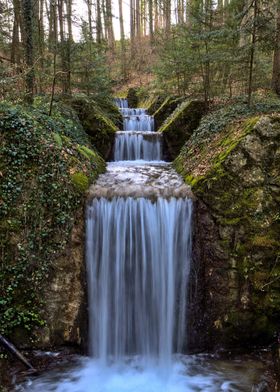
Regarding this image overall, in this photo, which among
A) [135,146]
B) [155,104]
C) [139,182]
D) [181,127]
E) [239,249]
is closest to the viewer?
[239,249]

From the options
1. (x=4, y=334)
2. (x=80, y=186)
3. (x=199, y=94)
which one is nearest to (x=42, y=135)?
(x=80, y=186)

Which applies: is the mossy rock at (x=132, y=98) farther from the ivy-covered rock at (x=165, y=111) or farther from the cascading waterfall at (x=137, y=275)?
the cascading waterfall at (x=137, y=275)

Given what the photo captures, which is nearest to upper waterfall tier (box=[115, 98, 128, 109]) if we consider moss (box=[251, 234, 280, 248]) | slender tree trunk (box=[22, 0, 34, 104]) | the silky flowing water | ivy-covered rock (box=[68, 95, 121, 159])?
ivy-covered rock (box=[68, 95, 121, 159])

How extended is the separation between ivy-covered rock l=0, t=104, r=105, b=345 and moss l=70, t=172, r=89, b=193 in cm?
3

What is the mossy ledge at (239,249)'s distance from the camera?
6.61 metres

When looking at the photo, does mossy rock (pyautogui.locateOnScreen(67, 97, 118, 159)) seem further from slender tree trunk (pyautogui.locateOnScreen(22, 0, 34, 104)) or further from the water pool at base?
the water pool at base

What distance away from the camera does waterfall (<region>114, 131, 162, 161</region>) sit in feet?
35.9

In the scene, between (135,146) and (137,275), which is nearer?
(137,275)

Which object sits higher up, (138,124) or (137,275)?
(138,124)

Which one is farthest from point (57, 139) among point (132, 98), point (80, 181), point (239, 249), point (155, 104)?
point (132, 98)

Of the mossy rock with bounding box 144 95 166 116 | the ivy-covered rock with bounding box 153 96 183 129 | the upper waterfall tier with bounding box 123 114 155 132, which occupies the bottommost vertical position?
Answer: the upper waterfall tier with bounding box 123 114 155 132

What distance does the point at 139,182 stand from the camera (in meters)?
8.09

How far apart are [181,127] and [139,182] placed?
3.77 metres

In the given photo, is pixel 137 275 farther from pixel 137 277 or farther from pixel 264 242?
pixel 264 242
